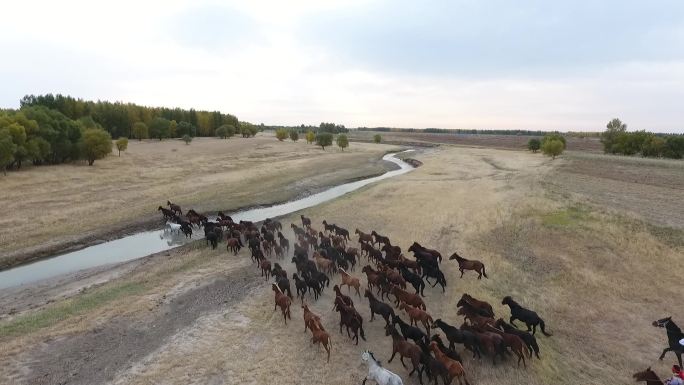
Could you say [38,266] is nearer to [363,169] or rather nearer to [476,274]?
[476,274]

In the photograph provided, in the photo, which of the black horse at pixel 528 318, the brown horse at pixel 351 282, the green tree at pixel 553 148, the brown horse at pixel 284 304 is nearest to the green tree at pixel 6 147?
the brown horse at pixel 284 304

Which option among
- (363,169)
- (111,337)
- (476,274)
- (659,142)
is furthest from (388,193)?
(659,142)

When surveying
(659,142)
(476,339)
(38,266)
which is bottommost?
(38,266)

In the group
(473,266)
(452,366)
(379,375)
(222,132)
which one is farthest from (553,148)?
(222,132)

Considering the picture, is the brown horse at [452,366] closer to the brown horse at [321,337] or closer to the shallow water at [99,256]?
the brown horse at [321,337]

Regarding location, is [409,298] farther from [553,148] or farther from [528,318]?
[553,148]

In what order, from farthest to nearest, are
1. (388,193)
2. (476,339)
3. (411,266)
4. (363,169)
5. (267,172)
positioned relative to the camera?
(363,169), (267,172), (388,193), (411,266), (476,339)

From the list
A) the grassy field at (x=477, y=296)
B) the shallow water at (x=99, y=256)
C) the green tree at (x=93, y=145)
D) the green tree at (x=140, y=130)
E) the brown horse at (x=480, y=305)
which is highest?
the green tree at (x=140, y=130)
